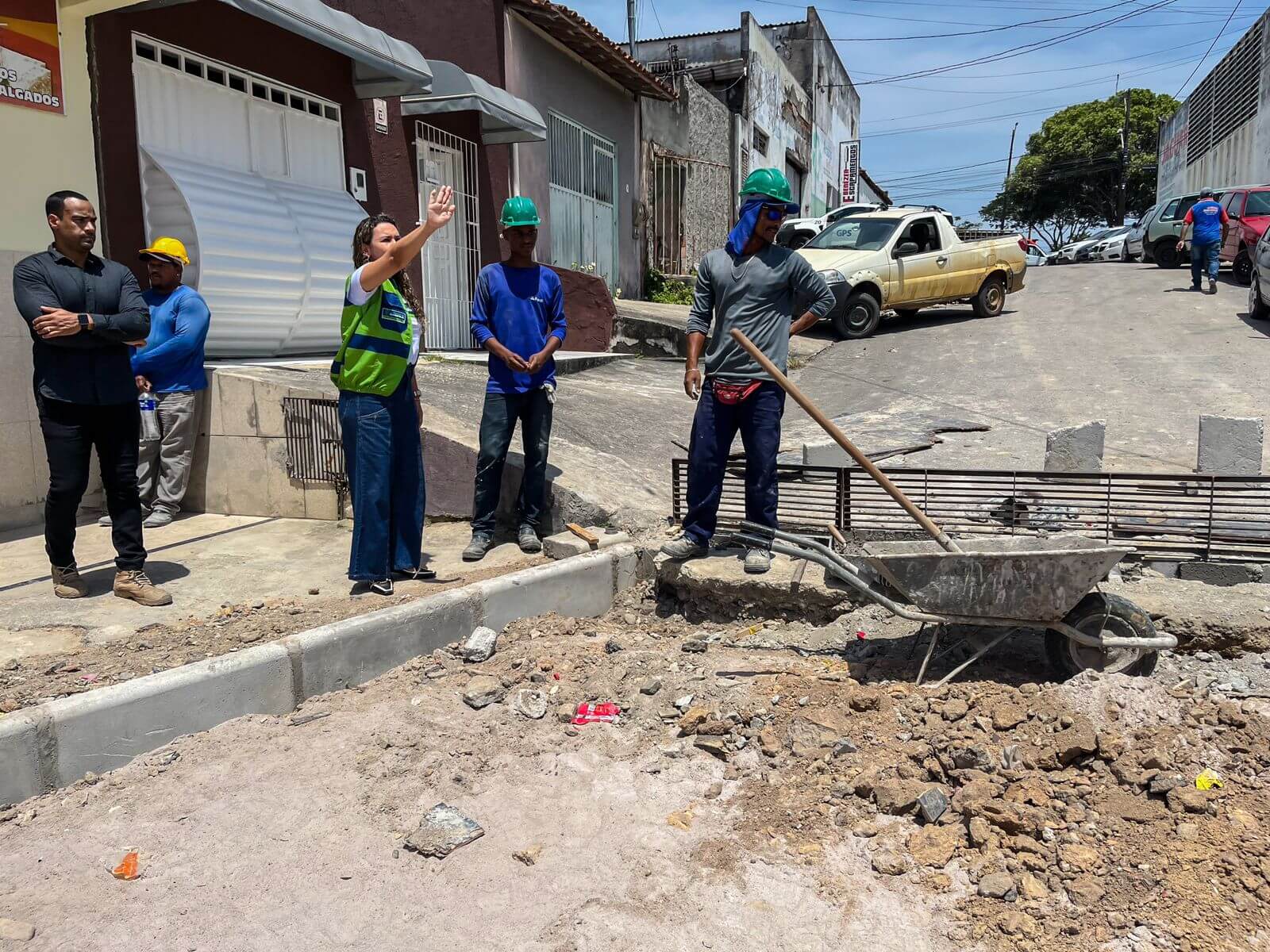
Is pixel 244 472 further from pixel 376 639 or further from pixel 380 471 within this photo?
pixel 376 639

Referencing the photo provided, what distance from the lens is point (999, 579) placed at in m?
3.58

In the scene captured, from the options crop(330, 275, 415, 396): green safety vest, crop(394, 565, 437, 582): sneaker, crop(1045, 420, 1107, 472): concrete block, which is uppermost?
crop(330, 275, 415, 396): green safety vest

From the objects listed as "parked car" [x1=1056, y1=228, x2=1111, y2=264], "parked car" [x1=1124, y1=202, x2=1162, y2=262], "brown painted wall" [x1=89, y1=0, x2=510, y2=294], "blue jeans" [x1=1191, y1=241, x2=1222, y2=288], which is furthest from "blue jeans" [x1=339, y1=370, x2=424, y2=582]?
"parked car" [x1=1056, y1=228, x2=1111, y2=264]

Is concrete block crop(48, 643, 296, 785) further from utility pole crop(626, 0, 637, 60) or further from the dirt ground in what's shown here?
utility pole crop(626, 0, 637, 60)

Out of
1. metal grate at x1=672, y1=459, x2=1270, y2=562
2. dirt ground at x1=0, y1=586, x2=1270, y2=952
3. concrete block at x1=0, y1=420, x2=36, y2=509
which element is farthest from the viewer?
concrete block at x1=0, y1=420, x2=36, y2=509

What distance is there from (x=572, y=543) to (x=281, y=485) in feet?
7.14

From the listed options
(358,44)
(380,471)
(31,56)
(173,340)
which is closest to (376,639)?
(380,471)

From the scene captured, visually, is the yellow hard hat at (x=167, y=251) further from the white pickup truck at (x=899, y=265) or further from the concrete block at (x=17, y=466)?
the white pickup truck at (x=899, y=265)

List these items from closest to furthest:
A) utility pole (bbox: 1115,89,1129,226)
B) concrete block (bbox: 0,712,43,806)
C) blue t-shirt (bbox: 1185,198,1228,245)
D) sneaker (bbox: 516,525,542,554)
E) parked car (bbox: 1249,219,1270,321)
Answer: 1. concrete block (bbox: 0,712,43,806)
2. sneaker (bbox: 516,525,542,554)
3. parked car (bbox: 1249,219,1270,321)
4. blue t-shirt (bbox: 1185,198,1228,245)
5. utility pole (bbox: 1115,89,1129,226)

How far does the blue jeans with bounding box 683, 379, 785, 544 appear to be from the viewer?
4.70 metres

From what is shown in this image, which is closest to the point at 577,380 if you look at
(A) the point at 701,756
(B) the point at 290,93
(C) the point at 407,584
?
(B) the point at 290,93

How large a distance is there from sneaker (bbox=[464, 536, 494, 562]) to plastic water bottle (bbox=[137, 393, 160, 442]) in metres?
2.24

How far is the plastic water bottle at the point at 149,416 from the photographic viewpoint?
6035mm

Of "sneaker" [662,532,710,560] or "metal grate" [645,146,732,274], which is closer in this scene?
"sneaker" [662,532,710,560]
